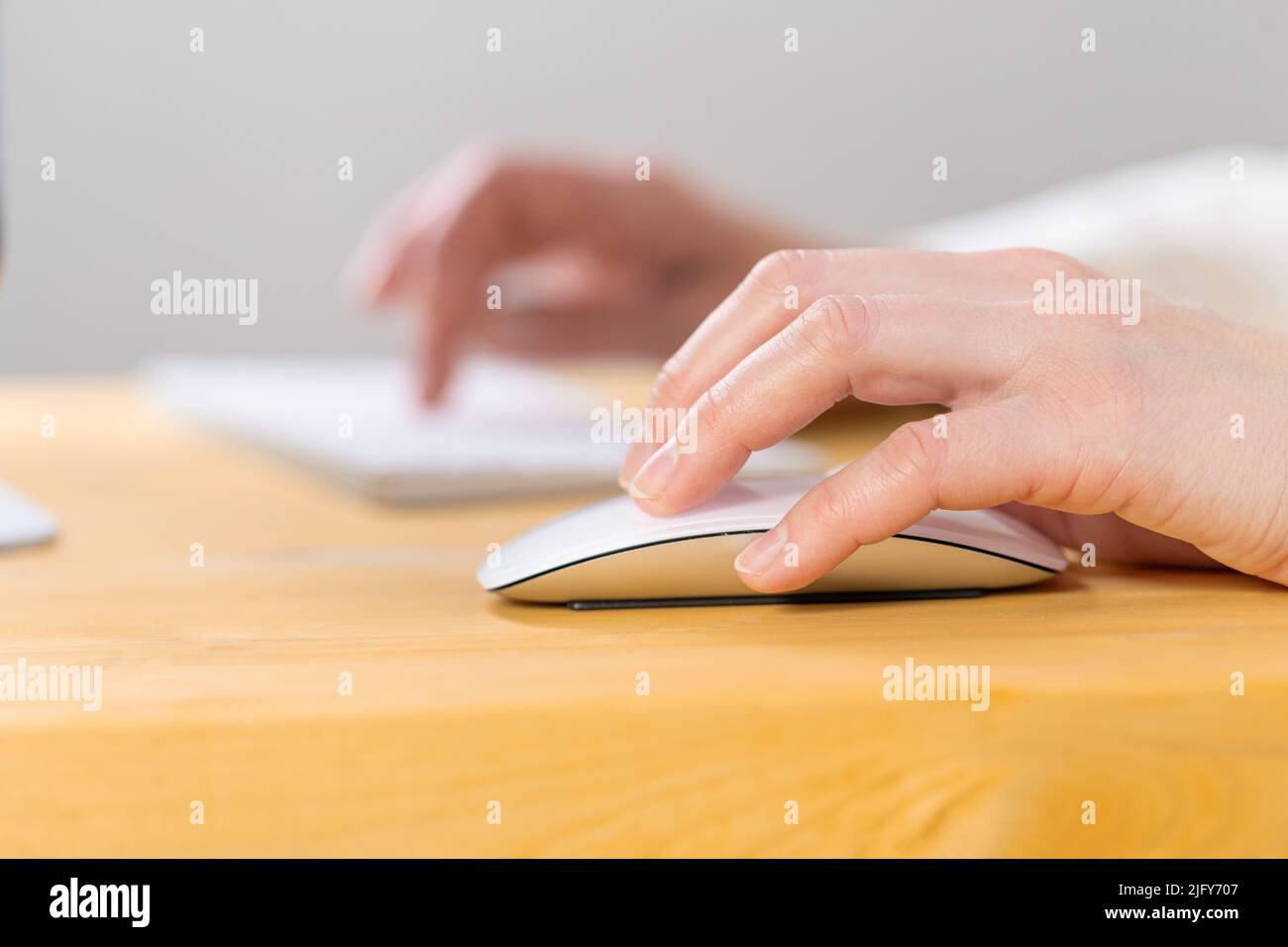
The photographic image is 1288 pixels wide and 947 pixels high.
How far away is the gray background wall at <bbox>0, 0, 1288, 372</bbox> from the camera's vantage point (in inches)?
99.3

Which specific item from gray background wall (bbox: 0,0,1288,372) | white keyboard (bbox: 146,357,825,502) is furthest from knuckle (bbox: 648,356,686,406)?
gray background wall (bbox: 0,0,1288,372)

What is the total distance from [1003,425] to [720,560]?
0.11 meters

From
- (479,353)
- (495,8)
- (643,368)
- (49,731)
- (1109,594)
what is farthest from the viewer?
(495,8)

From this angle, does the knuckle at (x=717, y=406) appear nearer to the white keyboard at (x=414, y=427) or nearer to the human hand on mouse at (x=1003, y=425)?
the human hand on mouse at (x=1003, y=425)

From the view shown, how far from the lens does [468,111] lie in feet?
8.73

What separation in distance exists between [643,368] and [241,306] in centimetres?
140

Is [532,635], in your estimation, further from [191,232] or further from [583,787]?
[191,232]

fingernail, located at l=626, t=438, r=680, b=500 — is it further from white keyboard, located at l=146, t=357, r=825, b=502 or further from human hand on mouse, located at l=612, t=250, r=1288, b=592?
white keyboard, located at l=146, t=357, r=825, b=502

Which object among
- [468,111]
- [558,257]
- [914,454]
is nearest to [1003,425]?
[914,454]

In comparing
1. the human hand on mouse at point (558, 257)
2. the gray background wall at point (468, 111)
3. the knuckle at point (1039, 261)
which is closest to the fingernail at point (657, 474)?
the knuckle at point (1039, 261)

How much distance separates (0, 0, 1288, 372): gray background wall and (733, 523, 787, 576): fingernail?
2275 mm

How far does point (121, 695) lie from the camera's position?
37cm

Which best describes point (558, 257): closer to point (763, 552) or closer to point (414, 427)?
point (414, 427)

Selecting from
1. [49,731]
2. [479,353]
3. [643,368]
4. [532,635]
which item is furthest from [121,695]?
[643,368]
